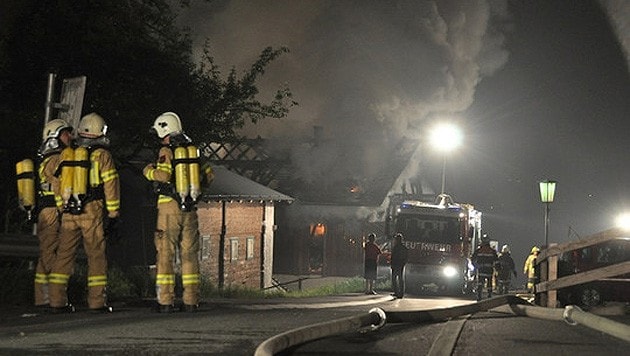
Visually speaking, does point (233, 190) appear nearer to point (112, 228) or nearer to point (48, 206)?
Answer: point (48, 206)

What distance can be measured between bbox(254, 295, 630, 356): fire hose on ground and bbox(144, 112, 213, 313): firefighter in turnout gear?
2350mm

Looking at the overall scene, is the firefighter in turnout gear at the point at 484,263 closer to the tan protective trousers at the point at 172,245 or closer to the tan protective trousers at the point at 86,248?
the tan protective trousers at the point at 172,245

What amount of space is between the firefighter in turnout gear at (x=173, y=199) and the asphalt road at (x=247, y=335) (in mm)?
455

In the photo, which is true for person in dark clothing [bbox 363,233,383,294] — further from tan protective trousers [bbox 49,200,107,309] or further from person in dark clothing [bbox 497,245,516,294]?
tan protective trousers [bbox 49,200,107,309]

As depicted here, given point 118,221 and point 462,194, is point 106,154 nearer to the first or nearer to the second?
point 118,221

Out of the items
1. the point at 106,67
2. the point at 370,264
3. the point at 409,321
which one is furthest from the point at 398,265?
the point at 409,321

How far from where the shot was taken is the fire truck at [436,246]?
96.0 feet

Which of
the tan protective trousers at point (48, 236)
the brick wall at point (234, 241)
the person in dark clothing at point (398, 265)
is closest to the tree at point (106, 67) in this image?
the person in dark clothing at point (398, 265)

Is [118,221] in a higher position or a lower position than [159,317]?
higher

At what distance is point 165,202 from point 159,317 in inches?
51.1

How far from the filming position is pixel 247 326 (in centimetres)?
927

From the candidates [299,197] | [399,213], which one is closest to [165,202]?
[399,213]

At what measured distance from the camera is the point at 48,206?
10.9 m

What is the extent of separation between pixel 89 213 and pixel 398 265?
14.9 meters
